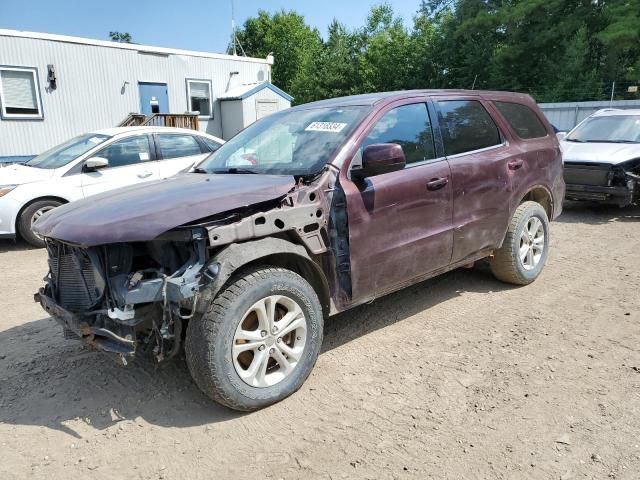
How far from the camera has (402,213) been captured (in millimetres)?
3785

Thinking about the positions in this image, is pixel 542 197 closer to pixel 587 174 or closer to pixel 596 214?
pixel 587 174

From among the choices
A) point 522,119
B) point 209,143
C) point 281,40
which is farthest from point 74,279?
point 281,40

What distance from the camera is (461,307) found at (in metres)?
4.63

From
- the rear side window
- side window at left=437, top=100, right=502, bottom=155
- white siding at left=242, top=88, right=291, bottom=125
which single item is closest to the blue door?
→ white siding at left=242, top=88, right=291, bottom=125

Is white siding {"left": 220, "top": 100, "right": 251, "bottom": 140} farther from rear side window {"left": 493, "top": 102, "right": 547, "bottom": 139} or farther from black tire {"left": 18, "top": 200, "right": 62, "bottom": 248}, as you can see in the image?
rear side window {"left": 493, "top": 102, "right": 547, "bottom": 139}

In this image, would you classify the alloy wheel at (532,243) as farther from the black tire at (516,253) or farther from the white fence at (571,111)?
the white fence at (571,111)

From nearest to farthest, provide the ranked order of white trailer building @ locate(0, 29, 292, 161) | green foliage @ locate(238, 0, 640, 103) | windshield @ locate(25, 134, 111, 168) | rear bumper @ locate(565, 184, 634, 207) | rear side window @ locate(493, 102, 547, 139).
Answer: rear side window @ locate(493, 102, 547, 139)
windshield @ locate(25, 134, 111, 168)
rear bumper @ locate(565, 184, 634, 207)
white trailer building @ locate(0, 29, 292, 161)
green foliage @ locate(238, 0, 640, 103)

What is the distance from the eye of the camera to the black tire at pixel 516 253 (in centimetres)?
481

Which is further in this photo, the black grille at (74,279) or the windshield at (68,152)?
the windshield at (68,152)

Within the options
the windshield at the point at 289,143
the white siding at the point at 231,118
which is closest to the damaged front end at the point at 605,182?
the windshield at the point at 289,143

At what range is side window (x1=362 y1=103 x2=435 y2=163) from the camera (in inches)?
152

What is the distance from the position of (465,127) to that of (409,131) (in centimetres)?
72

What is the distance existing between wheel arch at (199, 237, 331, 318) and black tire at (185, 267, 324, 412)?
0.27ft

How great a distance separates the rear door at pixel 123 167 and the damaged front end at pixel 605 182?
6581 millimetres
